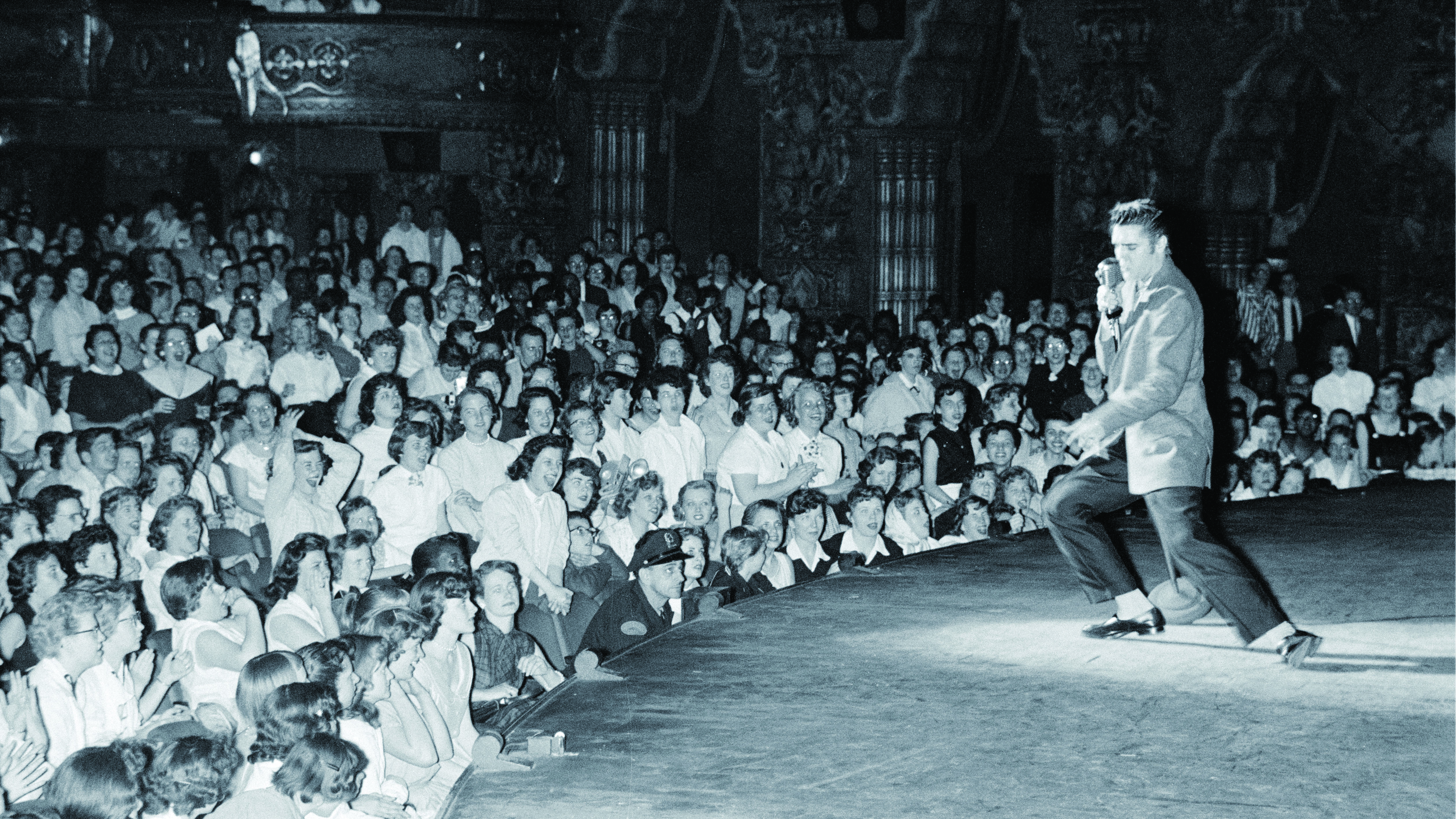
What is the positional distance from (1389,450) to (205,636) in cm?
699

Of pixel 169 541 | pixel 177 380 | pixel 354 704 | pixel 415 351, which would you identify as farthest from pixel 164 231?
pixel 354 704

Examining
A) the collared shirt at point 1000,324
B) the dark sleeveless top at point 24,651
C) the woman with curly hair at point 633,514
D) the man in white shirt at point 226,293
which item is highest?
the man in white shirt at point 226,293

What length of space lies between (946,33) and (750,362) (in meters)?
5.81

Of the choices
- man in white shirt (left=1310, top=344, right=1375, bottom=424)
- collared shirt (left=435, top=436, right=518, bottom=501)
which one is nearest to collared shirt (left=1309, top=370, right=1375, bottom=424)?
man in white shirt (left=1310, top=344, right=1375, bottom=424)

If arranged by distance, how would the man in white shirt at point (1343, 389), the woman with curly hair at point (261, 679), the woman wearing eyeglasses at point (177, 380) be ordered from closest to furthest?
the woman with curly hair at point (261, 679) → the woman wearing eyeglasses at point (177, 380) → the man in white shirt at point (1343, 389)

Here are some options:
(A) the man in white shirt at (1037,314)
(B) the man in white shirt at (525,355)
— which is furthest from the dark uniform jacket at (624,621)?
(A) the man in white shirt at (1037,314)

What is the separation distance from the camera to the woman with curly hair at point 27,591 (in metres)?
5.73

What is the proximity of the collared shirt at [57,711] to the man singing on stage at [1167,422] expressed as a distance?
2.92m

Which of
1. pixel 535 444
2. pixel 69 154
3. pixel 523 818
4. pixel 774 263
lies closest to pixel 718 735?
pixel 523 818

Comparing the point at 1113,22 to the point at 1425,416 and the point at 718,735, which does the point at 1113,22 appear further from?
the point at 718,735

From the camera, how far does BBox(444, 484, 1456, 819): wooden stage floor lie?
4129 millimetres

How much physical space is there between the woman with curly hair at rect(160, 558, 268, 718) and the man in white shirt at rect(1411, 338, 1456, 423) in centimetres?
809

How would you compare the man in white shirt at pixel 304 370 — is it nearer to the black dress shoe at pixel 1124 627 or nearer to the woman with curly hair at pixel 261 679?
the woman with curly hair at pixel 261 679

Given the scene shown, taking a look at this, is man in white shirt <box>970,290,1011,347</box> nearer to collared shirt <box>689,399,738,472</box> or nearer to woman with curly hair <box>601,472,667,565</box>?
collared shirt <box>689,399,738,472</box>
